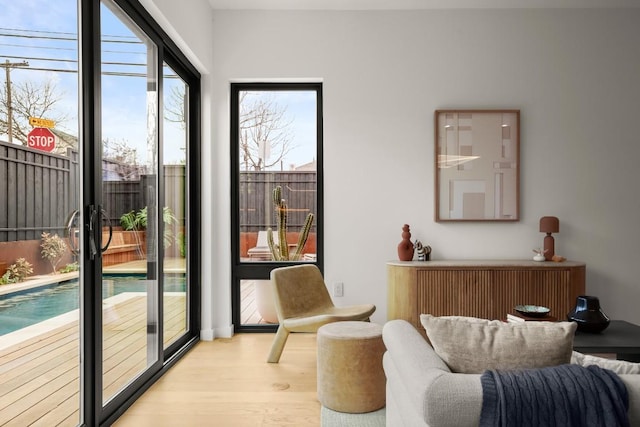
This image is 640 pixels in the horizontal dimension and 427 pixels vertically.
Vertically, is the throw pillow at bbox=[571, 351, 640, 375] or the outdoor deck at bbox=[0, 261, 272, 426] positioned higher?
the throw pillow at bbox=[571, 351, 640, 375]

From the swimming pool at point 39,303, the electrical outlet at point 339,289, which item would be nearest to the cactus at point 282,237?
the electrical outlet at point 339,289

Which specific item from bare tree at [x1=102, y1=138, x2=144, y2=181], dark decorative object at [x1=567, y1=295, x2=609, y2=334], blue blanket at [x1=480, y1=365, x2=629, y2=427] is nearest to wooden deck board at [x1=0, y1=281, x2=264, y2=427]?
bare tree at [x1=102, y1=138, x2=144, y2=181]

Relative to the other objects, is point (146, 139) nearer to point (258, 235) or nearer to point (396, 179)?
point (258, 235)

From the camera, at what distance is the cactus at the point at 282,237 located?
171 inches

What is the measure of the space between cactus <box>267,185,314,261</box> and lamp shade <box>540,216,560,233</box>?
206cm

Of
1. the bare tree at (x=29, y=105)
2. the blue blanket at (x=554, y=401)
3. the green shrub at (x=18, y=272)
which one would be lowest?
the blue blanket at (x=554, y=401)

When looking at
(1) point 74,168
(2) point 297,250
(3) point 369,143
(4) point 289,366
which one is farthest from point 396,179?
(1) point 74,168

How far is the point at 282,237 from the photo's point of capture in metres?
4.35

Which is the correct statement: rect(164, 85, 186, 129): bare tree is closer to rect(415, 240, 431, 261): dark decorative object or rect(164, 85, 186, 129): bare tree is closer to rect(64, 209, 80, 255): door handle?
rect(64, 209, 80, 255): door handle

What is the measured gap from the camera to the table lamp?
3.95m

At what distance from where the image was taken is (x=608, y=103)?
13.6ft

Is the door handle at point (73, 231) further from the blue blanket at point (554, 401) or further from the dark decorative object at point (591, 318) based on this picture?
the dark decorative object at point (591, 318)

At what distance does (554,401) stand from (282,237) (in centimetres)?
333

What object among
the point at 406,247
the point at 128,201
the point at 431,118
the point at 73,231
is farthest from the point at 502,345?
the point at 431,118
